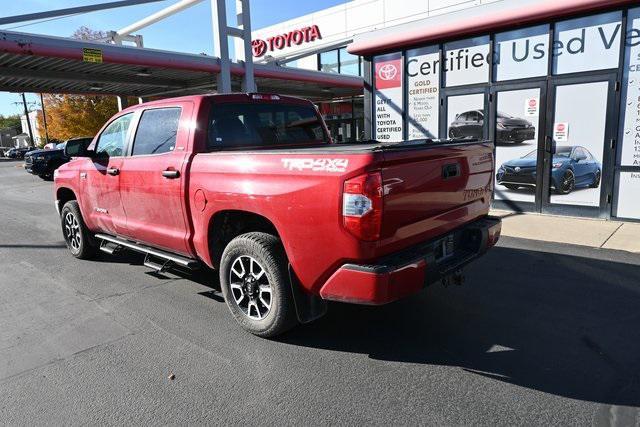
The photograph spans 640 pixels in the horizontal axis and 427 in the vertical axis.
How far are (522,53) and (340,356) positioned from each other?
23.5 ft


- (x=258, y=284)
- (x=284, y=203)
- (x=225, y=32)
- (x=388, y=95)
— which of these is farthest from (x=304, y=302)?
(x=225, y=32)

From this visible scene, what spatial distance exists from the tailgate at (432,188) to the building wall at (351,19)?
17782mm

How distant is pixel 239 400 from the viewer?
9.89 feet

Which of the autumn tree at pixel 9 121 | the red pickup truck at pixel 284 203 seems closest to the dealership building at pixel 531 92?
the red pickup truck at pixel 284 203

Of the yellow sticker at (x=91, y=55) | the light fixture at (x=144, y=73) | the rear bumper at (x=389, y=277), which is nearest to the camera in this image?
the rear bumper at (x=389, y=277)

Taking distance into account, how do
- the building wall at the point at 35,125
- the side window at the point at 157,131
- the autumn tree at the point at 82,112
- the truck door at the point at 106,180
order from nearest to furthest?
1. the side window at the point at 157,131
2. the truck door at the point at 106,180
3. the autumn tree at the point at 82,112
4. the building wall at the point at 35,125

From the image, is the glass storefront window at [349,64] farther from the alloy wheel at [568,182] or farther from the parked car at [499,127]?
the alloy wheel at [568,182]

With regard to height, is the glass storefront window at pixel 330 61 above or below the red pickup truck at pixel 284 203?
above

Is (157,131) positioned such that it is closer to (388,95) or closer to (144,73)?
(388,95)

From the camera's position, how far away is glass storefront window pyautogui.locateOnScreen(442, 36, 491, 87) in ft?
29.3

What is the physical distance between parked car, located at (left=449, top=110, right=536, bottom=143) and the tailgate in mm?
4861

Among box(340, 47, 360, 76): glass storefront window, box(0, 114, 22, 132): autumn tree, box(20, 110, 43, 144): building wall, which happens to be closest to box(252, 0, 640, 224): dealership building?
box(340, 47, 360, 76): glass storefront window

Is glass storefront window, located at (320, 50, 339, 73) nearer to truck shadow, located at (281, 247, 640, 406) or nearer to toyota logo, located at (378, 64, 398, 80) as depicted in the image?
toyota logo, located at (378, 64, 398, 80)

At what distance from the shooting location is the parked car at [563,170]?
800cm
